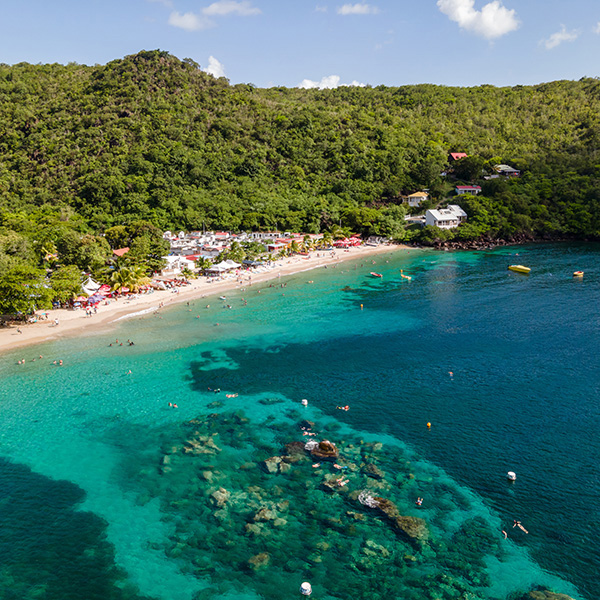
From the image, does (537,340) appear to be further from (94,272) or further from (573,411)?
(94,272)

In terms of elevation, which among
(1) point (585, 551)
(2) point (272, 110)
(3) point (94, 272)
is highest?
(2) point (272, 110)

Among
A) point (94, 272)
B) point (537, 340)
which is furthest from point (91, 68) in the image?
point (537, 340)

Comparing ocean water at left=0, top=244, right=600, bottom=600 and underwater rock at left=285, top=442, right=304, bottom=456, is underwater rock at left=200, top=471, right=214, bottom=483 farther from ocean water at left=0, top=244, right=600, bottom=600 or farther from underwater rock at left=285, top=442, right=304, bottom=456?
underwater rock at left=285, top=442, right=304, bottom=456

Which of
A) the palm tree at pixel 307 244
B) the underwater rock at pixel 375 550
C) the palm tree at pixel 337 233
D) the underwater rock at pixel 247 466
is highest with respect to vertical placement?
the palm tree at pixel 337 233

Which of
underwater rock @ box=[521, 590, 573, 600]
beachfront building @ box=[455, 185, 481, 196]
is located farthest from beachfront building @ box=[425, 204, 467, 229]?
underwater rock @ box=[521, 590, 573, 600]

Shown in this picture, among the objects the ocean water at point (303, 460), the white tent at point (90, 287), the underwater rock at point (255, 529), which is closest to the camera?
the ocean water at point (303, 460)

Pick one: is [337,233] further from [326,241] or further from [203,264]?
[203,264]

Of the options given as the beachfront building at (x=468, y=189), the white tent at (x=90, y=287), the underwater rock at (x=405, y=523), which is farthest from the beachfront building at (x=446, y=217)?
the underwater rock at (x=405, y=523)

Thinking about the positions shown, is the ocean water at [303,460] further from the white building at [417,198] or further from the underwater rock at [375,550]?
the white building at [417,198]
